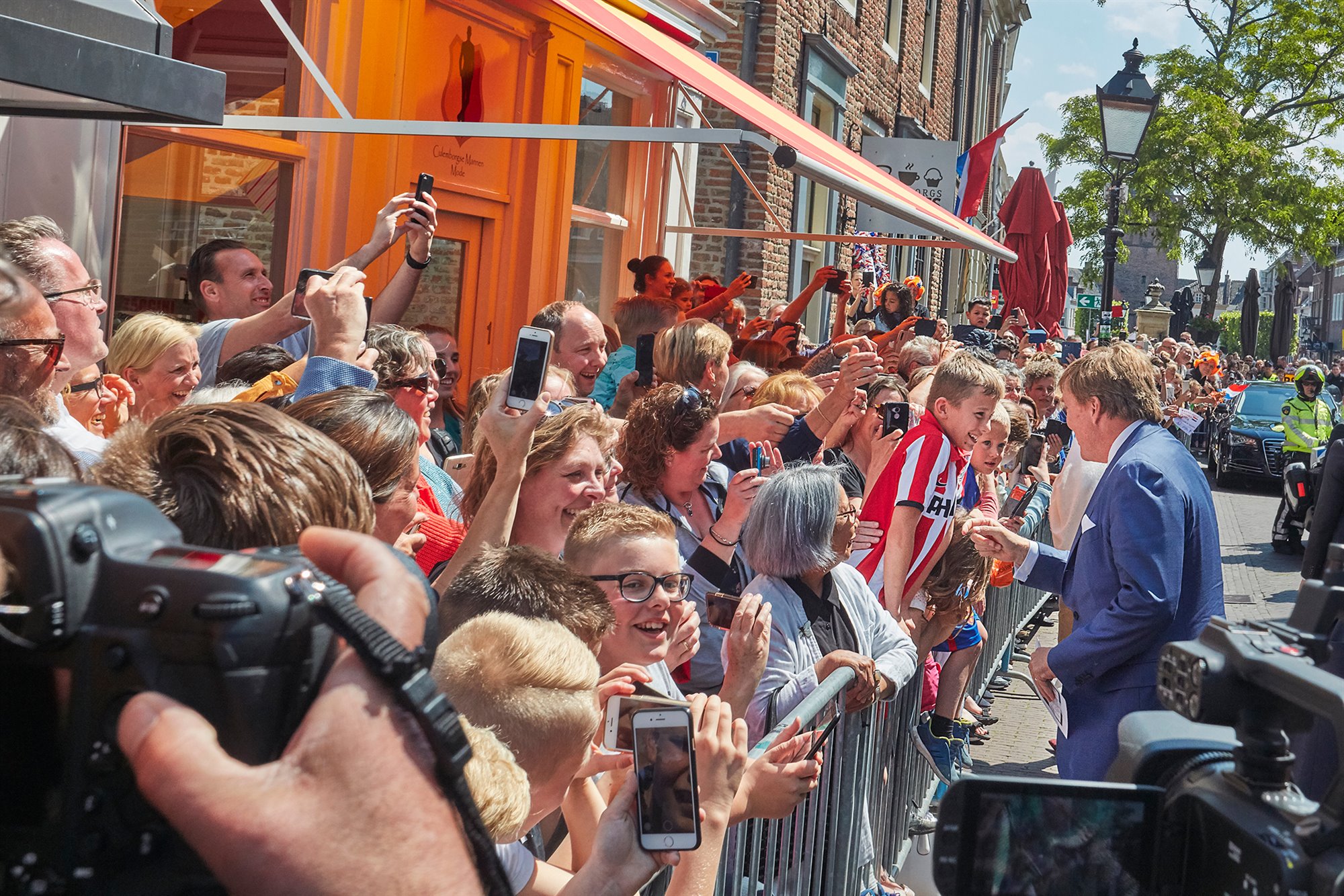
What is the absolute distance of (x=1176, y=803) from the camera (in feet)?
4.93

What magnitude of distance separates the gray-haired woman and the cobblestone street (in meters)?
0.66

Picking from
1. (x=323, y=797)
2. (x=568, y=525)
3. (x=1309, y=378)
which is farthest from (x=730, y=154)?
(x=1309, y=378)

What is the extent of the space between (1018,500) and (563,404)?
15.9ft

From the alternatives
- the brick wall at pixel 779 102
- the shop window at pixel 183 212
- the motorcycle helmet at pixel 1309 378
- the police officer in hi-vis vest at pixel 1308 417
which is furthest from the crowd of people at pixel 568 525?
the police officer in hi-vis vest at pixel 1308 417

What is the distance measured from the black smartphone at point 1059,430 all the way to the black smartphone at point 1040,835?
8.31 metres

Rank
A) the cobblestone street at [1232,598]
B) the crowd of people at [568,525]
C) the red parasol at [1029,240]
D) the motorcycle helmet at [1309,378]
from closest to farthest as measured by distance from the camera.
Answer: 1. the crowd of people at [568,525]
2. the cobblestone street at [1232,598]
3. the motorcycle helmet at [1309,378]
4. the red parasol at [1029,240]

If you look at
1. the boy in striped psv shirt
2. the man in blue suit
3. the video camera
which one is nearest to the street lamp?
the boy in striped psv shirt

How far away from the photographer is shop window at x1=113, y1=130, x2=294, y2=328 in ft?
20.0

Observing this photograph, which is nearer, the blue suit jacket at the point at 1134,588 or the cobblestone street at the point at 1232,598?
the blue suit jacket at the point at 1134,588

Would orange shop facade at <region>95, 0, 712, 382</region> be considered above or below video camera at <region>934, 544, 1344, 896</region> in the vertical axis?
above

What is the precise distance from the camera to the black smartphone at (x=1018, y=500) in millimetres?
8016

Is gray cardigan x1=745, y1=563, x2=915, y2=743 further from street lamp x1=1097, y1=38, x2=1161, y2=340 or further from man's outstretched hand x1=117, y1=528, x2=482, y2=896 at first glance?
street lamp x1=1097, y1=38, x2=1161, y2=340

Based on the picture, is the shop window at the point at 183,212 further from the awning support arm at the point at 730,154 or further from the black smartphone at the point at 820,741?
the black smartphone at the point at 820,741

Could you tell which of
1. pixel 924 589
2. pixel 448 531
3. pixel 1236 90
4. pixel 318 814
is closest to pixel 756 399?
pixel 924 589
